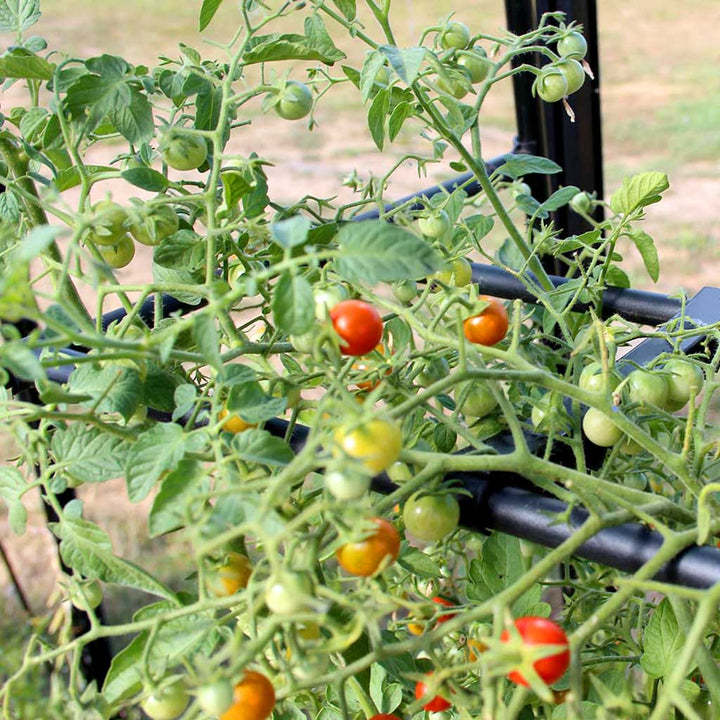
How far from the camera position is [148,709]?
16.1 inches

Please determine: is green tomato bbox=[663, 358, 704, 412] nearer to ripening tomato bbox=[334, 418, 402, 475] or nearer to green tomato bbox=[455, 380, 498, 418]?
green tomato bbox=[455, 380, 498, 418]

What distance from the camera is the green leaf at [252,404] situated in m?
0.41

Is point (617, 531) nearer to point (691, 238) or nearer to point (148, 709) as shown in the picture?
point (148, 709)

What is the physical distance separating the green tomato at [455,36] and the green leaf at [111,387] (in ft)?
1.10

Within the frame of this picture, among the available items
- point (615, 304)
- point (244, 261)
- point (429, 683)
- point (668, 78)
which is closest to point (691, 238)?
point (668, 78)

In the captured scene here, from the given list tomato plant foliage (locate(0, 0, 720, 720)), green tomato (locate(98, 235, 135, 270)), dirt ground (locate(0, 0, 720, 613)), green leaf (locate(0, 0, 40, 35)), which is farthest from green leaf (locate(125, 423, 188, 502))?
dirt ground (locate(0, 0, 720, 613))

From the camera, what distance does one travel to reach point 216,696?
0.30 meters

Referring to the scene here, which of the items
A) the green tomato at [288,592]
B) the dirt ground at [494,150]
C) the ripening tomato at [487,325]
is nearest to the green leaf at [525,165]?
the ripening tomato at [487,325]

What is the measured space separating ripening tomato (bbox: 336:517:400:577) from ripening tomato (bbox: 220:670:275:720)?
0.05m

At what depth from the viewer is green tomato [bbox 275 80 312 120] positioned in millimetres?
563

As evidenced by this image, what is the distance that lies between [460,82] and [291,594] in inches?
17.3

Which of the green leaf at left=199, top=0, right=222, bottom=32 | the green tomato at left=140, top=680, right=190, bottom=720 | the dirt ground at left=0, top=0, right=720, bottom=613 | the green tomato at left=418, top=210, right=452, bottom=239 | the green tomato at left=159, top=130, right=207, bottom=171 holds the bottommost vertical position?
the dirt ground at left=0, top=0, right=720, bottom=613

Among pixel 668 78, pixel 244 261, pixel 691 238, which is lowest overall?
pixel 691 238

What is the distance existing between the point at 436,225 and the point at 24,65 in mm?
271
